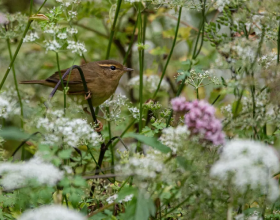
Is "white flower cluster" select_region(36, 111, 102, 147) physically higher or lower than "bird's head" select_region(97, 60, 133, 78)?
higher

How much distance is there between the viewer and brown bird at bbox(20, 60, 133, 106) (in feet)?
11.8

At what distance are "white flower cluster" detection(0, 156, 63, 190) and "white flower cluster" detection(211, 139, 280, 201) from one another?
1.79 feet

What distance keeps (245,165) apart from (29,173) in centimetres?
72

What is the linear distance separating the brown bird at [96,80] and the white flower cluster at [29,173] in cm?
196

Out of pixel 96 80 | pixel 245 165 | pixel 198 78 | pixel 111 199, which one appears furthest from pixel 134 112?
pixel 245 165

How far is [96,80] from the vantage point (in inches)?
149

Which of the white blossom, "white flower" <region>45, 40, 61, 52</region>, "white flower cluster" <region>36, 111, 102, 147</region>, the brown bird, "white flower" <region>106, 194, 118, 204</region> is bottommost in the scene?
"white flower" <region>106, 194, 118, 204</region>

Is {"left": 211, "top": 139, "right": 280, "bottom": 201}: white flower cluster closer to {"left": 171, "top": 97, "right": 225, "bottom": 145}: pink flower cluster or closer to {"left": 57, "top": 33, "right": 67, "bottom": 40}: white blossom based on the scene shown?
{"left": 171, "top": 97, "right": 225, "bottom": 145}: pink flower cluster

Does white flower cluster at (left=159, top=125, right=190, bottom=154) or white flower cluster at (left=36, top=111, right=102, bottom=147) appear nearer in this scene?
white flower cluster at (left=159, top=125, right=190, bottom=154)

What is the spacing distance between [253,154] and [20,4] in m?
4.97

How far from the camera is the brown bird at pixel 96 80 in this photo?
3.60 metres

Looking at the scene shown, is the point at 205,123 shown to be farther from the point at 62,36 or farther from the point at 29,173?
the point at 62,36

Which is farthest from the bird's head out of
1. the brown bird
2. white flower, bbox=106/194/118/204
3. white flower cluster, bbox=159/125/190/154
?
white flower cluster, bbox=159/125/190/154

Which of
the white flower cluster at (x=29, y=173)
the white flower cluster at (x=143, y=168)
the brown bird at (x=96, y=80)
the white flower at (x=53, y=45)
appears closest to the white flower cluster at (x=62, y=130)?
the white flower cluster at (x=29, y=173)
